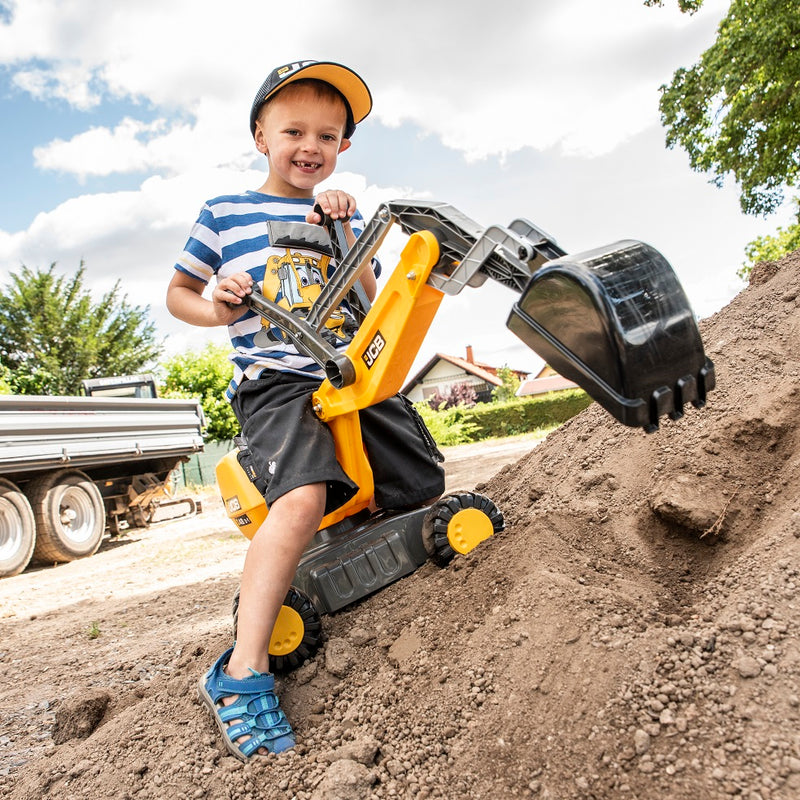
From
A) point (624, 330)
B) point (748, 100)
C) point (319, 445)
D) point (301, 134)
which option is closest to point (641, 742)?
point (624, 330)

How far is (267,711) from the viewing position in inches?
74.7

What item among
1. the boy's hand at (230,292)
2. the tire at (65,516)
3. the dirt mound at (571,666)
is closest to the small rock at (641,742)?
the dirt mound at (571,666)

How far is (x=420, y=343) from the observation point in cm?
Answer: 210

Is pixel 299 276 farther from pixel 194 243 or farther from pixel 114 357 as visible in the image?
pixel 114 357

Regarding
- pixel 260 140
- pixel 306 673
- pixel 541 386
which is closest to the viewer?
pixel 306 673

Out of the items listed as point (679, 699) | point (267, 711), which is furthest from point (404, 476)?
point (679, 699)

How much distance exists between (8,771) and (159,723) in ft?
1.88

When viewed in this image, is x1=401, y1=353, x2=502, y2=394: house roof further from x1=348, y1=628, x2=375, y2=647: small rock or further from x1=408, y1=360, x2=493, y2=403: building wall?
x1=348, y1=628, x2=375, y2=647: small rock

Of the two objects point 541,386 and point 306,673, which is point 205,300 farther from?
point 541,386

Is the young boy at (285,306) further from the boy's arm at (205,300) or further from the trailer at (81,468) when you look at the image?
the trailer at (81,468)

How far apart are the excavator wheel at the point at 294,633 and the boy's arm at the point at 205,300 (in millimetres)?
953

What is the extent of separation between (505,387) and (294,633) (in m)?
37.9

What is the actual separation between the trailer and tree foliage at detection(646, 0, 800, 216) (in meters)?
12.1

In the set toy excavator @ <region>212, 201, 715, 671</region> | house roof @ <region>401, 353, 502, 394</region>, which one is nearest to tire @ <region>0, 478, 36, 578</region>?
toy excavator @ <region>212, 201, 715, 671</region>
